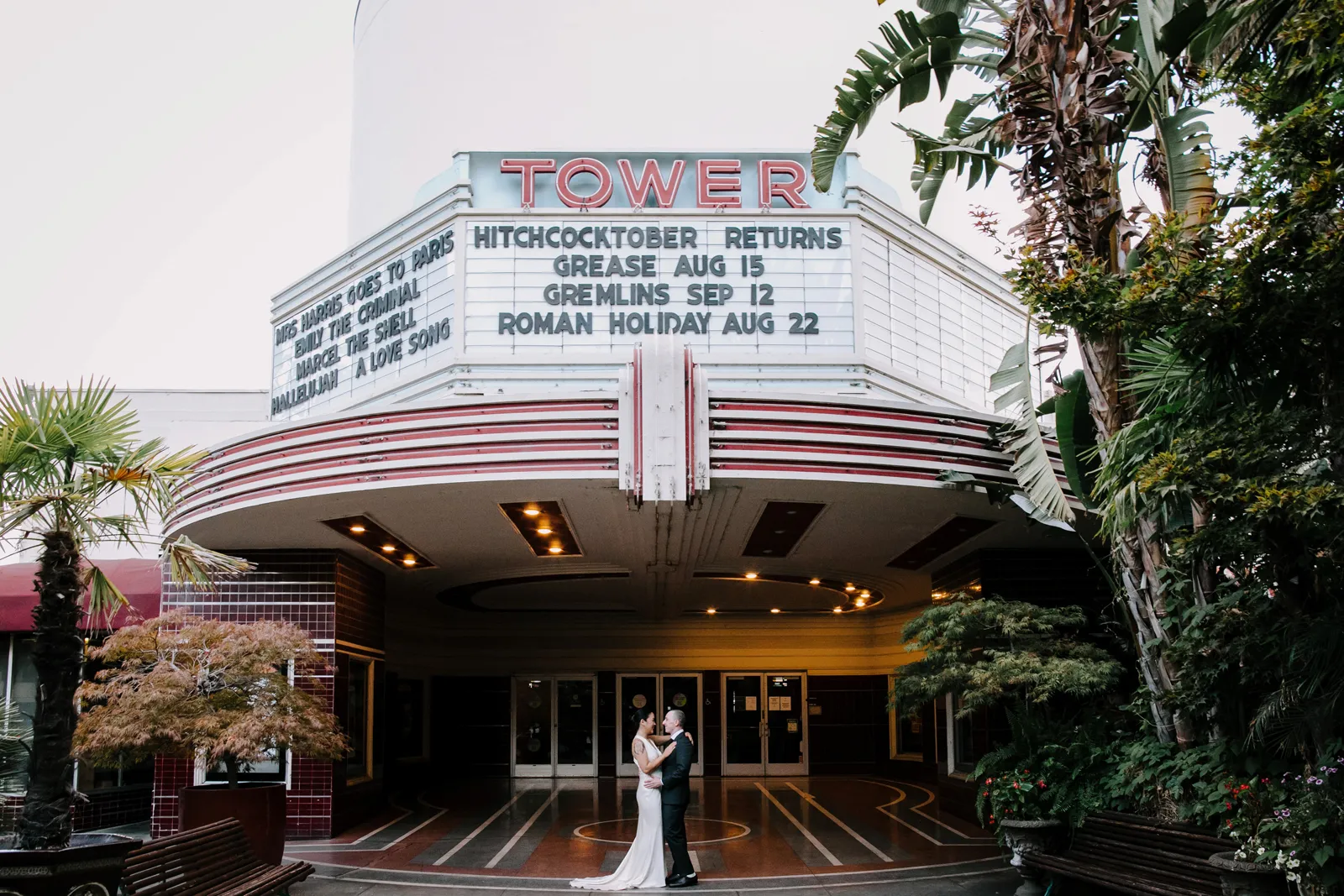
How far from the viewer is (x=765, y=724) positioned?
87.8ft

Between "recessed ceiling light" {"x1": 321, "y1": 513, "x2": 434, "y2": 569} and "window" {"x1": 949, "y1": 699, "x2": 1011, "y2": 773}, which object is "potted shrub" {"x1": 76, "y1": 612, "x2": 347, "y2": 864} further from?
"window" {"x1": 949, "y1": 699, "x2": 1011, "y2": 773}

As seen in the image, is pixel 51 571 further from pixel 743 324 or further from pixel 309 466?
pixel 743 324

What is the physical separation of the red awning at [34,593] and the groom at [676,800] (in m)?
8.41

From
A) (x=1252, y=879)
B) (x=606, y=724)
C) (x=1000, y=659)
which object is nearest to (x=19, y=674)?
(x=606, y=724)

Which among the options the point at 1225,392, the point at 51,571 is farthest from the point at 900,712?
the point at 51,571

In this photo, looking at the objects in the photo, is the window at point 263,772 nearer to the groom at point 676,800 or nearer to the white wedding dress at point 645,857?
the white wedding dress at point 645,857

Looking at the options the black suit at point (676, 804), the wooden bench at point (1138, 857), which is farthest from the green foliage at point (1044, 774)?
the black suit at point (676, 804)

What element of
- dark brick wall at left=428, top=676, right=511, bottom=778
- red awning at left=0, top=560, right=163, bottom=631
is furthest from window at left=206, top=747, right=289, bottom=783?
dark brick wall at left=428, top=676, right=511, bottom=778

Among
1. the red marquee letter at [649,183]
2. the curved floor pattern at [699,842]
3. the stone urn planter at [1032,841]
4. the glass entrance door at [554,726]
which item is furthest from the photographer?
the glass entrance door at [554,726]

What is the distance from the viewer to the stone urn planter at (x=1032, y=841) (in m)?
10.9

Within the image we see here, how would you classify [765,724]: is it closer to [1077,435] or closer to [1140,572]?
[1077,435]

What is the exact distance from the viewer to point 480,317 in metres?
15.4

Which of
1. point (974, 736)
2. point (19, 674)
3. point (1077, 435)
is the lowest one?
point (974, 736)

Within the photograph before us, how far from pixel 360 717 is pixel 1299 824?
44.0ft
